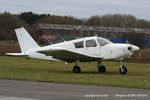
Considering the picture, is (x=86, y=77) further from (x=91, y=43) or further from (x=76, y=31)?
(x=76, y=31)

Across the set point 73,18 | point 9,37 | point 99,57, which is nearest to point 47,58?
point 99,57

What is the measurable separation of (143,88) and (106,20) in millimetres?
120589

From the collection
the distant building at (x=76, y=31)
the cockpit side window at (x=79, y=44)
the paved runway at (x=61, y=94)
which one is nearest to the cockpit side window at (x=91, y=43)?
the cockpit side window at (x=79, y=44)

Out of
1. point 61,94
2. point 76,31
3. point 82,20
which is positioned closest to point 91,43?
point 61,94

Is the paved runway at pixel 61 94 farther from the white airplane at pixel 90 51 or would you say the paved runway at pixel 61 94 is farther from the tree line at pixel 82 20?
the tree line at pixel 82 20

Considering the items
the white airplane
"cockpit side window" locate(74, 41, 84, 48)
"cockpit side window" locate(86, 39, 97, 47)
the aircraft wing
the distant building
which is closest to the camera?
the white airplane

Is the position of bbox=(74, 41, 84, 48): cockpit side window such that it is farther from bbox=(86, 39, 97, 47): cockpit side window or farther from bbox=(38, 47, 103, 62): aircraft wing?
bbox=(38, 47, 103, 62): aircraft wing

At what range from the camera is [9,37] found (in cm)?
9650

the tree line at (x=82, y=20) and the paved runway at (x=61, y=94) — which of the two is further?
the tree line at (x=82, y=20)

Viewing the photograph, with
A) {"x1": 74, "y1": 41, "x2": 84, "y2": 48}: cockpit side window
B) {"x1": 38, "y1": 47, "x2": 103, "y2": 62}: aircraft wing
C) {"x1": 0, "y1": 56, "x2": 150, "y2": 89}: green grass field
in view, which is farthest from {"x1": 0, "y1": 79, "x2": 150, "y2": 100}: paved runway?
{"x1": 74, "y1": 41, "x2": 84, "y2": 48}: cockpit side window

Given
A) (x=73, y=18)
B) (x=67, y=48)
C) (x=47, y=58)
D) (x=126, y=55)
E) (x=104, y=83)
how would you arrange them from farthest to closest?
(x=73, y=18) → (x=47, y=58) → (x=67, y=48) → (x=126, y=55) → (x=104, y=83)

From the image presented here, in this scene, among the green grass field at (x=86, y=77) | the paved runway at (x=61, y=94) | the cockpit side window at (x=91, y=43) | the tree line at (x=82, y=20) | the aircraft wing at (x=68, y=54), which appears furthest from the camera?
the tree line at (x=82, y=20)

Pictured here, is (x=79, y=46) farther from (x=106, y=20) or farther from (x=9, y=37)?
(x=106, y=20)

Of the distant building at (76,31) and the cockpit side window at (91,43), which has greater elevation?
the cockpit side window at (91,43)
